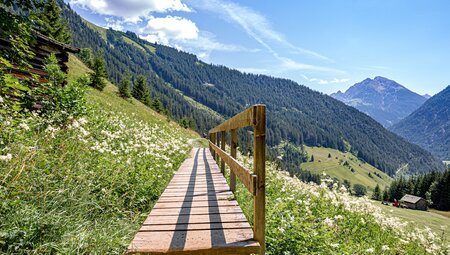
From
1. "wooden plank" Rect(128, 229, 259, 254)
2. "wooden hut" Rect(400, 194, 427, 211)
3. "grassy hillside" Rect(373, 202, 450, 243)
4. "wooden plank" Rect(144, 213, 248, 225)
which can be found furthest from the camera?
"wooden hut" Rect(400, 194, 427, 211)

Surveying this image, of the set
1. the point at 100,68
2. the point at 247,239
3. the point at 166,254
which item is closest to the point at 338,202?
the point at 247,239

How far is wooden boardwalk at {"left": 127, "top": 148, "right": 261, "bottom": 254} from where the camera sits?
121 inches

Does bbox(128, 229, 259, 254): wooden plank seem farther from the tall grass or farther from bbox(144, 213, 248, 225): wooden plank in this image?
bbox(144, 213, 248, 225): wooden plank

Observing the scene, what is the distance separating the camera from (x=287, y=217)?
493cm

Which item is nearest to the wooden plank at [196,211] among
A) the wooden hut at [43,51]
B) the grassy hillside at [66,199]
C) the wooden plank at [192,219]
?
the wooden plank at [192,219]

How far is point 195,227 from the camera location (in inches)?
147

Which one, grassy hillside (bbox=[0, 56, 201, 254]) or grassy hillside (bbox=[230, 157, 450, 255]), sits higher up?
grassy hillside (bbox=[0, 56, 201, 254])

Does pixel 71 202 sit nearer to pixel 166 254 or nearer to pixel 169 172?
pixel 166 254

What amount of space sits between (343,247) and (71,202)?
13.3ft

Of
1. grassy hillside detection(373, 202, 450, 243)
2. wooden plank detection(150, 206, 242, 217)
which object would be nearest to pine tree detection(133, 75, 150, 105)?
grassy hillside detection(373, 202, 450, 243)

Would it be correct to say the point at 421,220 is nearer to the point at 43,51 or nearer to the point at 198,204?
the point at 198,204

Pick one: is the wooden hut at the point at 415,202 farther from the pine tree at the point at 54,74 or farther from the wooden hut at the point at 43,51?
the pine tree at the point at 54,74

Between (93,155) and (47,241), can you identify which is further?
(93,155)

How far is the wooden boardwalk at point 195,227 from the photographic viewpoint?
3078 millimetres
